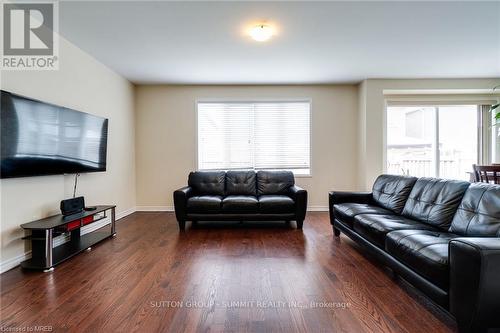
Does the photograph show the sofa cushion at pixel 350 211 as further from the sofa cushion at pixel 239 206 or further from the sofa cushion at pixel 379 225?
the sofa cushion at pixel 239 206

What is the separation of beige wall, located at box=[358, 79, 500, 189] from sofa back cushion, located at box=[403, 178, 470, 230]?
6.41 ft

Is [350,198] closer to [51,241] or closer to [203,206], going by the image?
[203,206]

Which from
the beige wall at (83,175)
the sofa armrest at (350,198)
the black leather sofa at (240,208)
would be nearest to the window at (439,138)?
the sofa armrest at (350,198)

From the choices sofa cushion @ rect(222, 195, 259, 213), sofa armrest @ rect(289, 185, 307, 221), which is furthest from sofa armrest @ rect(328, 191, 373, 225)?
sofa cushion @ rect(222, 195, 259, 213)

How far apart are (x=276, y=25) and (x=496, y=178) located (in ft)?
12.3

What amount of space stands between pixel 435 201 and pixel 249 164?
3401 millimetres

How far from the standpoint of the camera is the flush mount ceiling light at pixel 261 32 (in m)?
3.01

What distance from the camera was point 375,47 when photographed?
11.8 feet

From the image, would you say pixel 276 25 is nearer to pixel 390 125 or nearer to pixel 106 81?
pixel 106 81

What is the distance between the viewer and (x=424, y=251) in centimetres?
183

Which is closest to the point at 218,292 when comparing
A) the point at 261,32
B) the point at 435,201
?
the point at 435,201

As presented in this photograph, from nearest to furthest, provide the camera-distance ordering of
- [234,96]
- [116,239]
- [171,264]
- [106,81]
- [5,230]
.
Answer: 1. [5,230]
2. [171,264]
3. [116,239]
4. [106,81]
5. [234,96]

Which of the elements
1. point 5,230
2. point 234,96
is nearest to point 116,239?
point 5,230

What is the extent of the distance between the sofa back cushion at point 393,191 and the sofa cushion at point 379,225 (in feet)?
0.85
